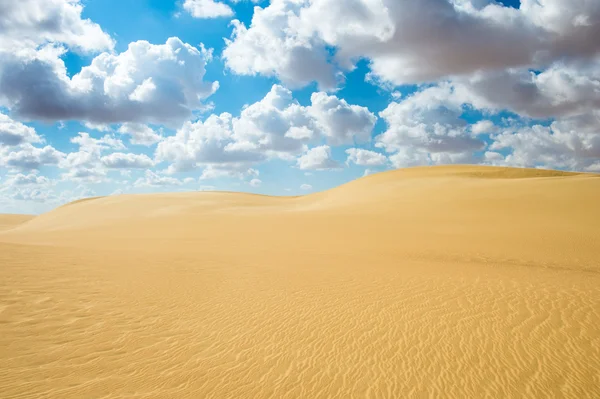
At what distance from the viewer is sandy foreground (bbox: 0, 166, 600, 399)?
4398 mm

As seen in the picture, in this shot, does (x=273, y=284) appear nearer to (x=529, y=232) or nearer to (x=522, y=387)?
(x=522, y=387)

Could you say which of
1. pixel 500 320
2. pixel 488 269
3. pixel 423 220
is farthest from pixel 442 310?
pixel 423 220

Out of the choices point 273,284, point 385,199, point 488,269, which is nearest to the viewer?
point 273,284

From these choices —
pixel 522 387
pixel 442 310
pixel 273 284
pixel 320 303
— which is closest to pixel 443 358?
pixel 522 387

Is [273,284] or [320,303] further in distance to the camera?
[273,284]

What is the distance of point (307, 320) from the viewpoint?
6469mm

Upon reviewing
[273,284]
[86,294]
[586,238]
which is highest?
[86,294]

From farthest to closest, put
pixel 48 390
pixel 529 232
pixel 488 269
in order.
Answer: pixel 529 232 → pixel 488 269 → pixel 48 390

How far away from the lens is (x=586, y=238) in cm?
1497

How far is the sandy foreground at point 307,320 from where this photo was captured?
440 cm

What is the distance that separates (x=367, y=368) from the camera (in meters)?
4.80

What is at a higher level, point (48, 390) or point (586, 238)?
point (48, 390)

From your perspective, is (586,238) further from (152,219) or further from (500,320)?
(152,219)

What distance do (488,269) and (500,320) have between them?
4742 mm
